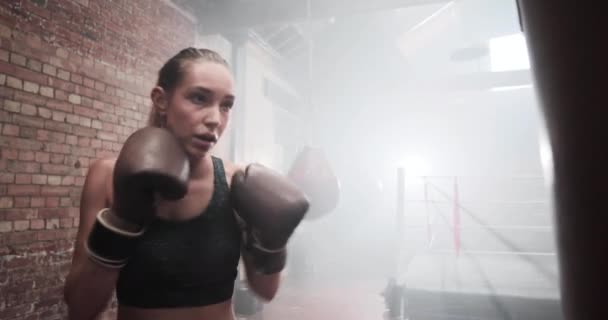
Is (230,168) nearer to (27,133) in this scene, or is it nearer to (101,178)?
(101,178)

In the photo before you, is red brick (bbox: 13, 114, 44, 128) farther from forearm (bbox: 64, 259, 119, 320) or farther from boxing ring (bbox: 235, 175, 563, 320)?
boxing ring (bbox: 235, 175, 563, 320)

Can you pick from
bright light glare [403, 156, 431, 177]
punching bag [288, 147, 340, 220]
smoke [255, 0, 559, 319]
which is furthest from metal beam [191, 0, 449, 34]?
Answer: bright light glare [403, 156, 431, 177]

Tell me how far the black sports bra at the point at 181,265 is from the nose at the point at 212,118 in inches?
8.9

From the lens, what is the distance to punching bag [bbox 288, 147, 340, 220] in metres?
3.66

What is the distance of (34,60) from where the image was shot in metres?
2.46

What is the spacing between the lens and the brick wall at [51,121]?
2.30m

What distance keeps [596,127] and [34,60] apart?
3028 mm

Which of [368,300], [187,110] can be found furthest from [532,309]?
[187,110]

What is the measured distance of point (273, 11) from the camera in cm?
402

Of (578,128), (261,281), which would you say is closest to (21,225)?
(261,281)

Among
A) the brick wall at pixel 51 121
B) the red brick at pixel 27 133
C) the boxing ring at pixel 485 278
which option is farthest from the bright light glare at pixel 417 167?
the red brick at pixel 27 133

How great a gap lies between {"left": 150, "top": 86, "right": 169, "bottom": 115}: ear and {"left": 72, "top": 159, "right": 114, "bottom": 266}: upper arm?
0.74 feet

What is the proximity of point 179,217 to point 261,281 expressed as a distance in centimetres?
35

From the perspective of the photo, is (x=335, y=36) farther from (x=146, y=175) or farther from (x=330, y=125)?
(x=146, y=175)
